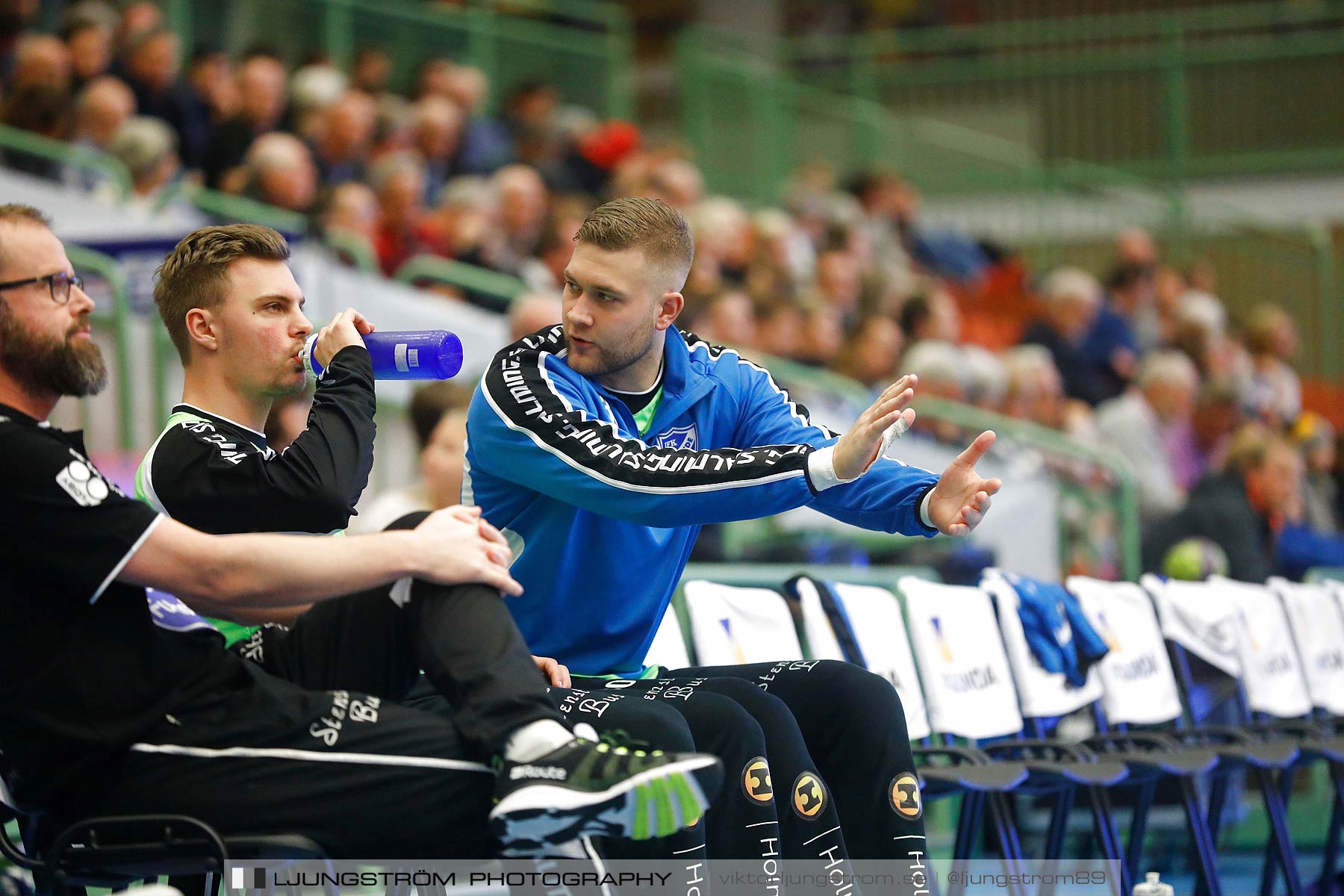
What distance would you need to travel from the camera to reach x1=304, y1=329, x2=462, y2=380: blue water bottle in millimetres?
3121

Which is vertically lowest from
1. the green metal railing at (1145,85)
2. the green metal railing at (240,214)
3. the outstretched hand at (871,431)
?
the outstretched hand at (871,431)

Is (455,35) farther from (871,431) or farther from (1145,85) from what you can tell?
(871,431)

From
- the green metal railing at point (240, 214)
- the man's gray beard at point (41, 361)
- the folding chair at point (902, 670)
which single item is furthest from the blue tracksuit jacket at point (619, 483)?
the green metal railing at point (240, 214)

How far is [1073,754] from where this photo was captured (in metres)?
4.13

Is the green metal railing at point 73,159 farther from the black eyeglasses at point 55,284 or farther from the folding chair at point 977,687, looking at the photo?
the black eyeglasses at point 55,284

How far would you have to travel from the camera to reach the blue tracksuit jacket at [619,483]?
3.01m

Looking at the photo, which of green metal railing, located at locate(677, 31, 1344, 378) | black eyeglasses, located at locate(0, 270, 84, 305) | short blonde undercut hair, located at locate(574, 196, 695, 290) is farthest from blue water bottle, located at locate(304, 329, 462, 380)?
green metal railing, located at locate(677, 31, 1344, 378)

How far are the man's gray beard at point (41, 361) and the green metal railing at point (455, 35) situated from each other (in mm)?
6078

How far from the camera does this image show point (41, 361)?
2.65 metres

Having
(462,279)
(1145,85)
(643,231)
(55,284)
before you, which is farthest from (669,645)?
(1145,85)

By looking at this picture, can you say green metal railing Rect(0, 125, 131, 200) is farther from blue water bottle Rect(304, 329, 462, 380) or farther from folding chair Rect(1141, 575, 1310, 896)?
folding chair Rect(1141, 575, 1310, 896)

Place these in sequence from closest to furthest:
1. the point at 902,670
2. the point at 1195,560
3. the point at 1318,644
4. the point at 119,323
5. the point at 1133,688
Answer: the point at 902,670, the point at 1133,688, the point at 1318,644, the point at 119,323, the point at 1195,560

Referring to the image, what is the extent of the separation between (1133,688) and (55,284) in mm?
3423

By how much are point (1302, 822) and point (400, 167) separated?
16.7ft
